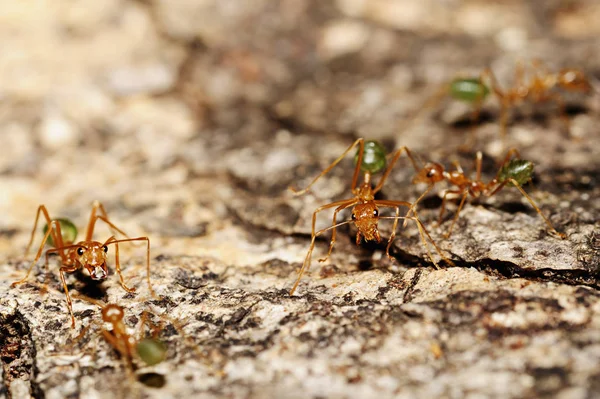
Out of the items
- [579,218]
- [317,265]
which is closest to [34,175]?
[317,265]

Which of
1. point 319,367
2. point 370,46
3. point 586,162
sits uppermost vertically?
point 370,46

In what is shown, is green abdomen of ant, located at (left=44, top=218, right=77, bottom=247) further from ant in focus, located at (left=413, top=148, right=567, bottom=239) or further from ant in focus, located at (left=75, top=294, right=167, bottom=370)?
ant in focus, located at (left=413, top=148, right=567, bottom=239)

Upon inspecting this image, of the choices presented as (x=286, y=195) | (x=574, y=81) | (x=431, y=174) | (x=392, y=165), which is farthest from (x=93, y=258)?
(x=574, y=81)

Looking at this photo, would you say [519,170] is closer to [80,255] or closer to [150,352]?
[150,352]

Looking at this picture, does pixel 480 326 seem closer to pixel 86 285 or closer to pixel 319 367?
pixel 319 367

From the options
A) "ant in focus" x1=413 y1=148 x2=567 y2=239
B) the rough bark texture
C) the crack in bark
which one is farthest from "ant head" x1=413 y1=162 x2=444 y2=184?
the crack in bark

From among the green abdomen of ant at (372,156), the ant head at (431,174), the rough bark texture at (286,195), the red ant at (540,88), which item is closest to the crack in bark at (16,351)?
the rough bark texture at (286,195)

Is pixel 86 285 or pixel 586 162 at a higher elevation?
pixel 586 162

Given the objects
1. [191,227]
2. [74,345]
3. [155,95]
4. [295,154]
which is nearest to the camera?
[74,345]
